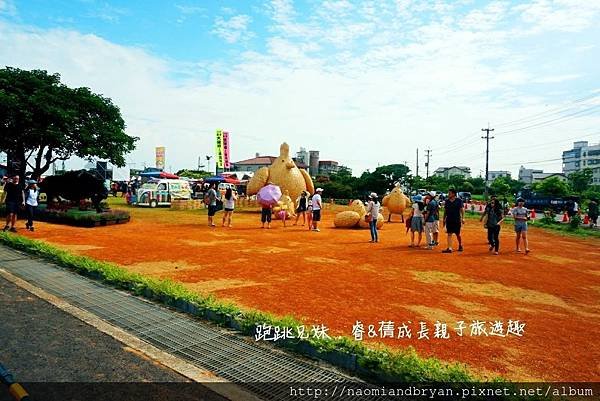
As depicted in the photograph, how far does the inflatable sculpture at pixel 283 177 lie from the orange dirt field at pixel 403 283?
9233 millimetres

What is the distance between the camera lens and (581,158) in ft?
A: 295

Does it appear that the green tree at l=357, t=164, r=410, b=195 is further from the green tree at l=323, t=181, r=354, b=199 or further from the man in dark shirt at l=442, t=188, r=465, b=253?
the man in dark shirt at l=442, t=188, r=465, b=253

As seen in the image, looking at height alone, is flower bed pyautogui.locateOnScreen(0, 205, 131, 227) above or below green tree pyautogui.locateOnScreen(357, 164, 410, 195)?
below

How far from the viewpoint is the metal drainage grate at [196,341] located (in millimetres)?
3836

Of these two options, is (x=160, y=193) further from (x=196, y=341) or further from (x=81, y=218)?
(x=196, y=341)

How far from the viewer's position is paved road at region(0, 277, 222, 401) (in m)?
3.73

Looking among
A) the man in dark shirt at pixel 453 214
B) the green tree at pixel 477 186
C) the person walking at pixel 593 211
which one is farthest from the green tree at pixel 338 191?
the man in dark shirt at pixel 453 214

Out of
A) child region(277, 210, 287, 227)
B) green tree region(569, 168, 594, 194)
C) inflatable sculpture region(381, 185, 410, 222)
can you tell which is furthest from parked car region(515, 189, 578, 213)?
child region(277, 210, 287, 227)

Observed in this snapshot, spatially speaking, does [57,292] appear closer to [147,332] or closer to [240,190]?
[147,332]

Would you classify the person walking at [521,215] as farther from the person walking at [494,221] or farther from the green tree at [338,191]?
the green tree at [338,191]

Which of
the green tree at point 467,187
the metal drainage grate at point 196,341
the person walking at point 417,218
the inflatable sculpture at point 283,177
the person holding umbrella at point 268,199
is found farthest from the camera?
the green tree at point 467,187

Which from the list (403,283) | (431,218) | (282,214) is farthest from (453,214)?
(282,214)

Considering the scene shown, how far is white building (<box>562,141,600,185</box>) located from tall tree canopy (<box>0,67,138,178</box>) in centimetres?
8585

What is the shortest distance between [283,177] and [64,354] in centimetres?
1917
